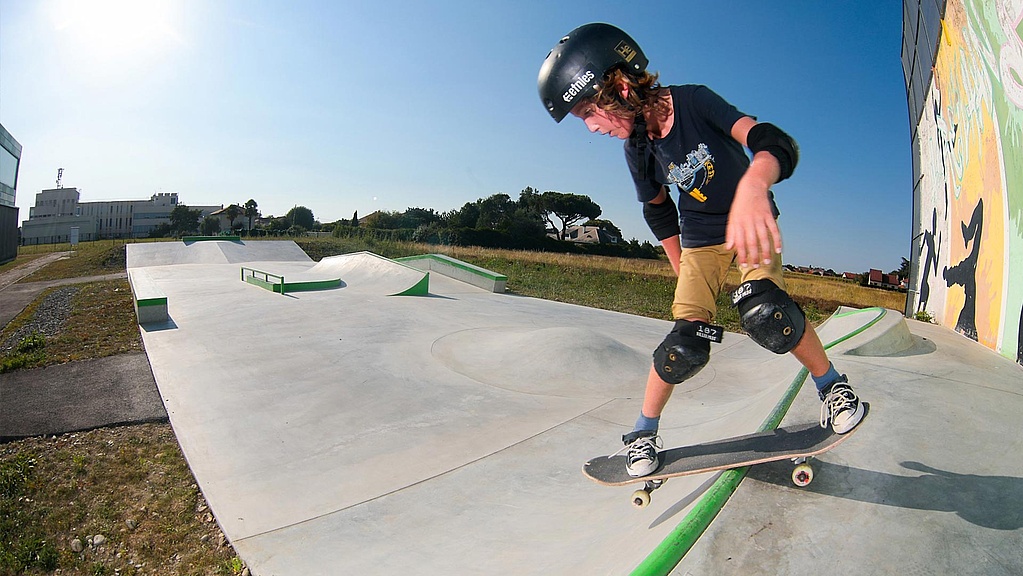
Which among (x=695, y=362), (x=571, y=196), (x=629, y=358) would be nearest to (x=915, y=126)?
(x=629, y=358)

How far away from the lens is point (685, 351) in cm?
231

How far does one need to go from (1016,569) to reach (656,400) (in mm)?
1282

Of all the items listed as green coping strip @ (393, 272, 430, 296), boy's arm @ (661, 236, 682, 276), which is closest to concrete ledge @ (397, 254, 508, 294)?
green coping strip @ (393, 272, 430, 296)

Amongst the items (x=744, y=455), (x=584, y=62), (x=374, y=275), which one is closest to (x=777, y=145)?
(x=584, y=62)

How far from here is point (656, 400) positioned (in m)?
2.47

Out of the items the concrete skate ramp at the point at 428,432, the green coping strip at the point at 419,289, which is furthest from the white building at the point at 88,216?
the concrete skate ramp at the point at 428,432

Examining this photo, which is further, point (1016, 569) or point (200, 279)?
point (200, 279)

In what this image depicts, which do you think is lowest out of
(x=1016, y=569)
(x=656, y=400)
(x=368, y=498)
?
(x=368, y=498)

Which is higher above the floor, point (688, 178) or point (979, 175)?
point (979, 175)

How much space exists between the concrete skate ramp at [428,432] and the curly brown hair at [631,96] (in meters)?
1.71

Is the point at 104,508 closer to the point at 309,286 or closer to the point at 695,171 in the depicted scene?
the point at 695,171

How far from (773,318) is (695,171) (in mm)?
730

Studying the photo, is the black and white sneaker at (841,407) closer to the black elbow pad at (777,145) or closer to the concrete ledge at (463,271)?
the black elbow pad at (777,145)

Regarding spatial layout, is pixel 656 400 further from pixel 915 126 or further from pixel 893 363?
pixel 915 126
